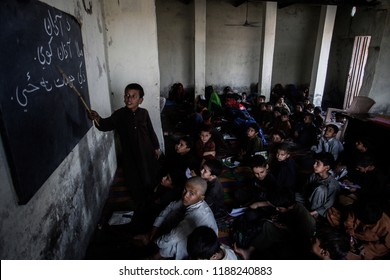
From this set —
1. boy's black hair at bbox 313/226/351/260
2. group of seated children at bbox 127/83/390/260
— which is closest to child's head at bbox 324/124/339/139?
group of seated children at bbox 127/83/390/260

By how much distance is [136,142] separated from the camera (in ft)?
10.9

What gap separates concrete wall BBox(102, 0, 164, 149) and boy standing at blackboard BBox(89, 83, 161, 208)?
Answer: 1443 millimetres

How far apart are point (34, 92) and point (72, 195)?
1.11 metres

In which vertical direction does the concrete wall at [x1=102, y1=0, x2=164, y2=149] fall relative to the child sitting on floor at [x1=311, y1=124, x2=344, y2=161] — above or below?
above

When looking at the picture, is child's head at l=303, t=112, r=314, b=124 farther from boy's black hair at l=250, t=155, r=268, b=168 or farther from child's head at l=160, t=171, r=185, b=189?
child's head at l=160, t=171, r=185, b=189

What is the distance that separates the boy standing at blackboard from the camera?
10.2ft

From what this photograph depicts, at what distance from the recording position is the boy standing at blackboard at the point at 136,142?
3.12 meters

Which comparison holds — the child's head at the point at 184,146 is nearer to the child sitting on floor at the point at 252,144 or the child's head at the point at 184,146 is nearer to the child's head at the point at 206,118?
the child sitting on floor at the point at 252,144

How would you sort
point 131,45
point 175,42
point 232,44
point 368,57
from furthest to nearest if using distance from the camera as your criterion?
point 232,44 < point 175,42 < point 368,57 < point 131,45

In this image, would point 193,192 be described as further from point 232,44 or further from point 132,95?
point 232,44

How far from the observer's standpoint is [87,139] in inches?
118

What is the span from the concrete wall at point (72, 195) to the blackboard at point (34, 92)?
10cm

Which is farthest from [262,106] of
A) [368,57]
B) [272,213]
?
[272,213]
